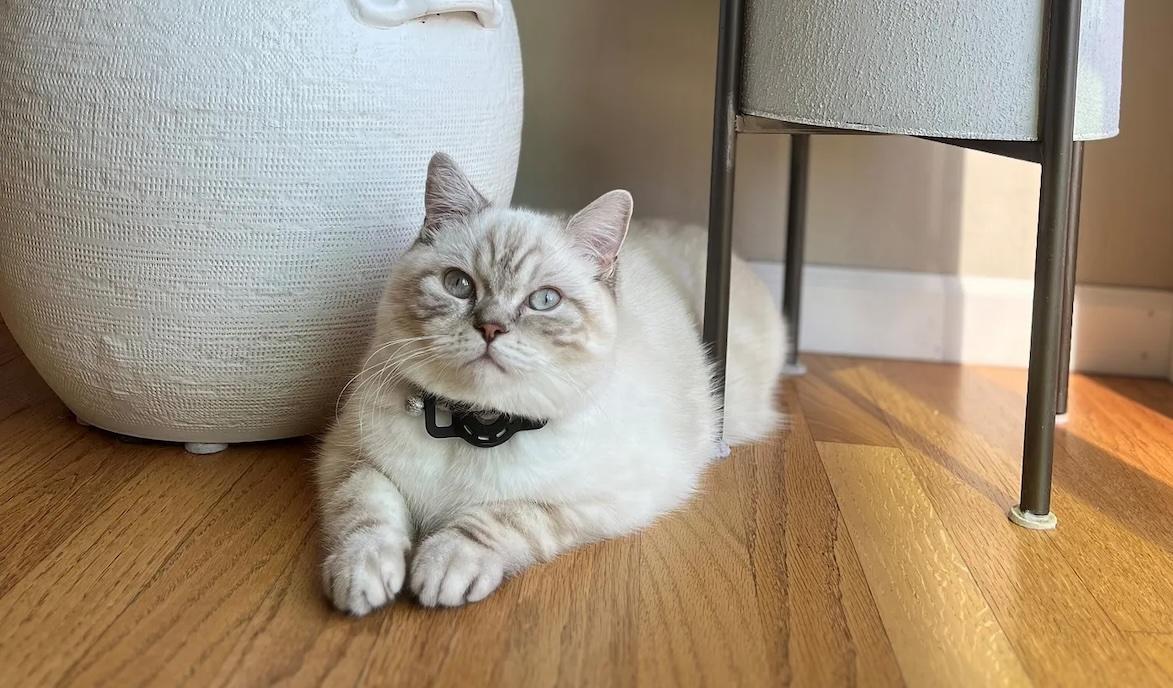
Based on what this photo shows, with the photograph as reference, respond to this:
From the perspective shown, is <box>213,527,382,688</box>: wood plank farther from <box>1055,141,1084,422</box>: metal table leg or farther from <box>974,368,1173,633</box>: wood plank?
<box>1055,141,1084,422</box>: metal table leg

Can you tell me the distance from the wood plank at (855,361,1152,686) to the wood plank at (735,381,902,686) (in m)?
0.09

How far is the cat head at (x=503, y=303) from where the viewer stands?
1276 millimetres

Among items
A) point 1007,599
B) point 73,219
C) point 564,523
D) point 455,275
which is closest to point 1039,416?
point 1007,599

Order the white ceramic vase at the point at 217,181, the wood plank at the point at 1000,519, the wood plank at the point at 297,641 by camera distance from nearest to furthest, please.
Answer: the wood plank at the point at 297,641
the wood plank at the point at 1000,519
the white ceramic vase at the point at 217,181

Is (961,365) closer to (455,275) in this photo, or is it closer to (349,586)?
(455,275)

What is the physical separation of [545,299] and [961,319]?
1.34m

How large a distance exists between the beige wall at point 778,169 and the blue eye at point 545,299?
1032mm

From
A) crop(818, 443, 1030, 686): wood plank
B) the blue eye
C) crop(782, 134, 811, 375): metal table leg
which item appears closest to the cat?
the blue eye

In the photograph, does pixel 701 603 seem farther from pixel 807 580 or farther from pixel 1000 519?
pixel 1000 519

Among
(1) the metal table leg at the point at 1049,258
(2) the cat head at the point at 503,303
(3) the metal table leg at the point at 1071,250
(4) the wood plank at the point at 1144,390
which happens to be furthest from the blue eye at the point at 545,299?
(4) the wood plank at the point at 1144,390

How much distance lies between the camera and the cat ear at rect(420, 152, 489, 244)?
1.41 m

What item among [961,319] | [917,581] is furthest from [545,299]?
[961,319]

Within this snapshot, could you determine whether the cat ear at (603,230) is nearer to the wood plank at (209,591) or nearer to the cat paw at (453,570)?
the cat paw at (453,570)

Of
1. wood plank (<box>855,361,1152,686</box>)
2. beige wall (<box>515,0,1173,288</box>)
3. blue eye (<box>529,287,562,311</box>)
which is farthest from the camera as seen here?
beige wall (<box>515,0,1173,288</box>)
